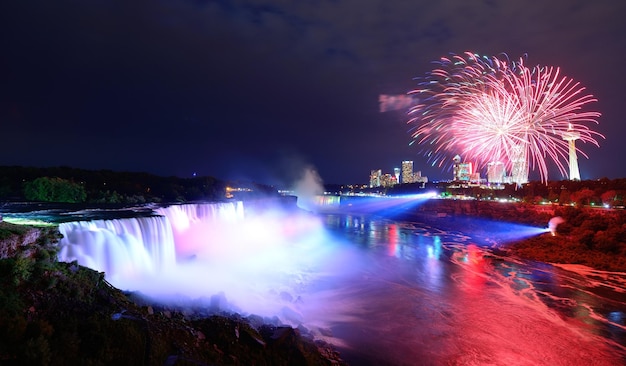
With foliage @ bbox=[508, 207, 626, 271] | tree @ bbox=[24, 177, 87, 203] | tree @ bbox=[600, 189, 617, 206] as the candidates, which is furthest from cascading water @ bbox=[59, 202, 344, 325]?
tree @ bbox=[600, 189, 617, 206]

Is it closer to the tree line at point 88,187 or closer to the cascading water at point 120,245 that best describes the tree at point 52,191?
the tree line at point 88,187

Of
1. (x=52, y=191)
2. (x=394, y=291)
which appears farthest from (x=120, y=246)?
(x=52, y=191)

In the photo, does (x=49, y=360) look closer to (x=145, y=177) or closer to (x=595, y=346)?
(x=595, y=346)

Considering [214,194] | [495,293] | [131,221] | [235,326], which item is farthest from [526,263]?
[214,194]

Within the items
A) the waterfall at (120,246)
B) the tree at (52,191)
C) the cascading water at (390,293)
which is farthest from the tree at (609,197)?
the tree at (52,191)

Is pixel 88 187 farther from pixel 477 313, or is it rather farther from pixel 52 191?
pixel 477 313
